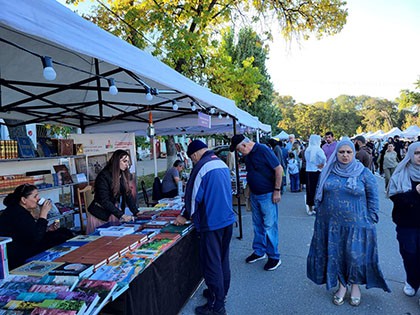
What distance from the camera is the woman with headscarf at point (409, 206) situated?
284 centimetres

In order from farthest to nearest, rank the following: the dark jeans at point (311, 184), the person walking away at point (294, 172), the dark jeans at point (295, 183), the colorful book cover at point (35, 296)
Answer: the dark jeans at point (295, 183)
the person walking away at point (294, 172)
the dark jeans at point (311, 184)
the colorful book cover at point (35, 296)

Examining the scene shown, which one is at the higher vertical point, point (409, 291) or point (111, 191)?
point (111, 191)

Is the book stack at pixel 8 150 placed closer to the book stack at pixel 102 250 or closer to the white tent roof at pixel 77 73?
the white tent roof at pixel 77 73

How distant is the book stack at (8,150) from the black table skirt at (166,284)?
3249mm

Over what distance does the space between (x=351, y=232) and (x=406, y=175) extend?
787 mm

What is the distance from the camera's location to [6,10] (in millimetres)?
1185

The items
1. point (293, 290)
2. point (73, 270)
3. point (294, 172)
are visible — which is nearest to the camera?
point (73, 270)

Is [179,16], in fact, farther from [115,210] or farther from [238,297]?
[238,297]

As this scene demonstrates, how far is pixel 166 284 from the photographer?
259cm

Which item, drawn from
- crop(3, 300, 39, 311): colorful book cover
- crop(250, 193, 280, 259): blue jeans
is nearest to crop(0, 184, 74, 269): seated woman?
crop(3, 300, 39, 311): colorful book cover

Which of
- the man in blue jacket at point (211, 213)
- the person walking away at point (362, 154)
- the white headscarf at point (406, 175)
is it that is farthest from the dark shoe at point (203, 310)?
the person walking away at point (362, 154)

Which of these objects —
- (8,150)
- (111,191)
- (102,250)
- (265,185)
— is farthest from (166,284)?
(8,150)

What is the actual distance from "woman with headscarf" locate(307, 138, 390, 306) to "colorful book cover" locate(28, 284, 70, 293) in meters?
2.38

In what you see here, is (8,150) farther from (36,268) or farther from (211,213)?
(211,213)
